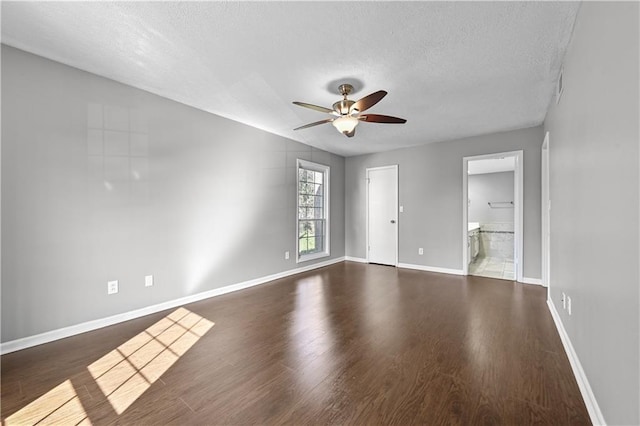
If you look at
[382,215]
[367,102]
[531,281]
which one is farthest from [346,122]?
[531,281]

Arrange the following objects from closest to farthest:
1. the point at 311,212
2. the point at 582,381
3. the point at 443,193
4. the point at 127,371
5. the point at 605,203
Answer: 1. the point at 605,203
2. the point at 582,381
3. the point at 127,371
4. the point at 443,193
5. the point at 311,212

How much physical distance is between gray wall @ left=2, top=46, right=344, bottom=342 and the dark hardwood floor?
454 millimetres

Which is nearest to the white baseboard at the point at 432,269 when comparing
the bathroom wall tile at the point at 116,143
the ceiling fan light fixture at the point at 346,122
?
the ceiling fan light fixture at the point at 346,122

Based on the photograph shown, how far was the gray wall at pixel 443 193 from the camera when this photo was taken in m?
4.31

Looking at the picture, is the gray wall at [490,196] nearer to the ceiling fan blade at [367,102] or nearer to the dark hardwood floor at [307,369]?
the dark hardwood floor at [307,369]

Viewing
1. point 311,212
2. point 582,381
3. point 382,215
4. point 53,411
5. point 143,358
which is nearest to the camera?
point 53,411

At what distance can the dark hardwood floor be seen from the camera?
1.57 meters

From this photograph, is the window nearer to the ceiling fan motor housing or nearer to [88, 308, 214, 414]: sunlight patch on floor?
the ceiling fan motor housing

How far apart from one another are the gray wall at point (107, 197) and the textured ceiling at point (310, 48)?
34cm

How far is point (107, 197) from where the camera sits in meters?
2.78

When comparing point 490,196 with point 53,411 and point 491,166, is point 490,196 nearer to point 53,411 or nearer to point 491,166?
point 491,166

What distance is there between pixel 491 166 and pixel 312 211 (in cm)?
470

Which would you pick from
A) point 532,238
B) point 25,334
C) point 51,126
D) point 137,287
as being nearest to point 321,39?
point 51,126

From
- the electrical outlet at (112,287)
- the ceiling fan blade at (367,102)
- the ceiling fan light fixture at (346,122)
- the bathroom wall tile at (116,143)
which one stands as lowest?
the electrical outlet at (112,287)
